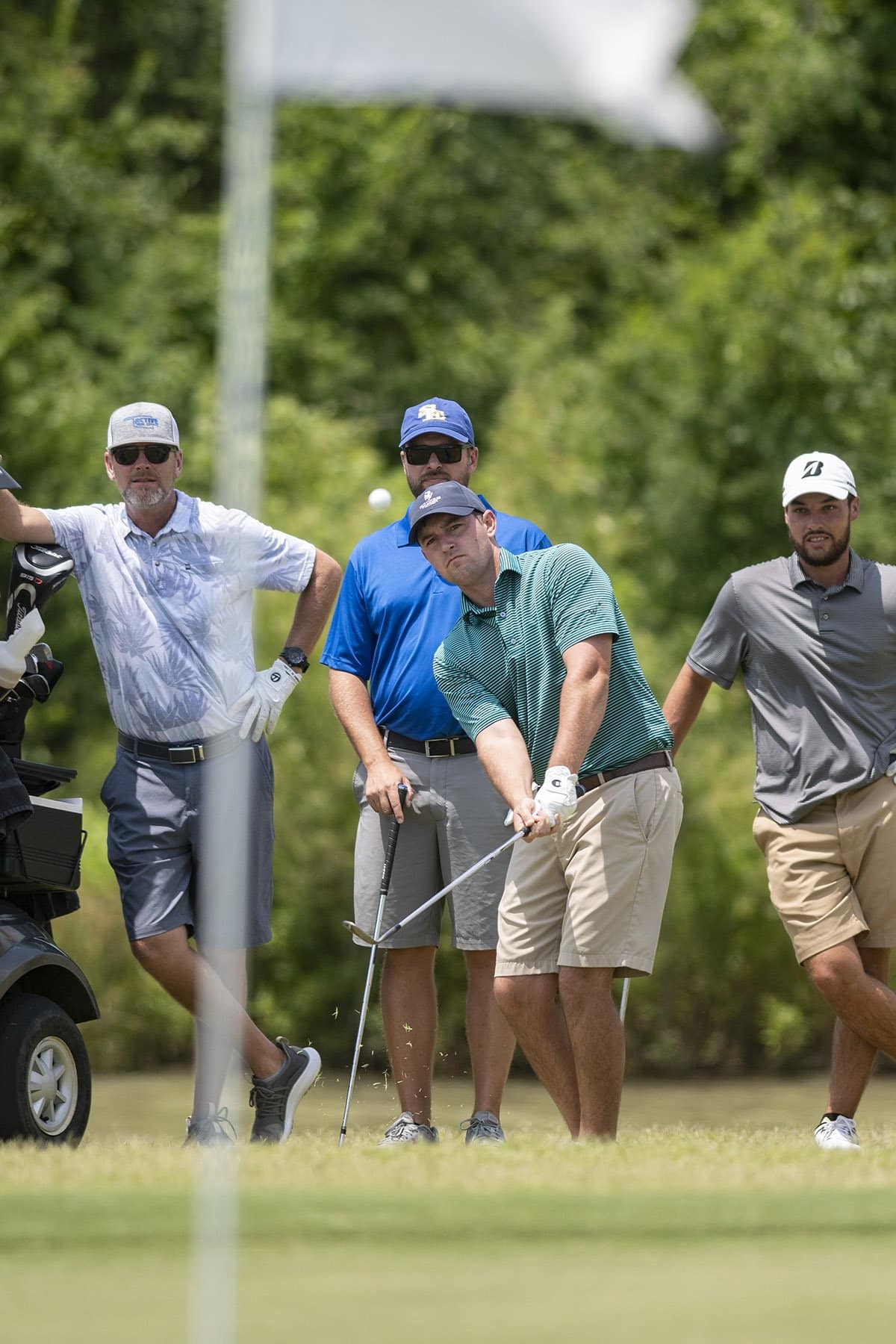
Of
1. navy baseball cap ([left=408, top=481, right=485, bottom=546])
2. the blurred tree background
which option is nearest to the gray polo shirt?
navy baseball cap ([left=408, top=481, right=485, bottom=546])

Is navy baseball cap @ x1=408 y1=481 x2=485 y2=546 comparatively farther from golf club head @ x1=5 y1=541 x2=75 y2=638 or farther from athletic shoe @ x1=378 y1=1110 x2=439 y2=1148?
athletic shoe @ x1=378 y1=1110 x2=439 y2=1148

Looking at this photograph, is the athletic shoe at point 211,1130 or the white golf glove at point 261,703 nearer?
the athletic shoe at point 211,1130

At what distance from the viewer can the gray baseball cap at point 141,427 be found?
6.14 m

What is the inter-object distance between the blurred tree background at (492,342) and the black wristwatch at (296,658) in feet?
29.9

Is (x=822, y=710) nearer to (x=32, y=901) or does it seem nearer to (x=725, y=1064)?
(x=32, y=901)

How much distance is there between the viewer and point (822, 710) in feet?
20.5

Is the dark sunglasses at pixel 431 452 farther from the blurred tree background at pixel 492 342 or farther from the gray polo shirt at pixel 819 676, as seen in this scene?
the blurred tree background at pixel 492 342

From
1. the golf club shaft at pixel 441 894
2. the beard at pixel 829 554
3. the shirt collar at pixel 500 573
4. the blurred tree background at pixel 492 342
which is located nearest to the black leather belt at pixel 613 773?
the golf club shaft at pixel 441 894

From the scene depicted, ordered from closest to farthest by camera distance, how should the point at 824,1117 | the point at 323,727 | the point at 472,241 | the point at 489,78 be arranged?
the point at 489,78 < the point at 824,1117 < the point at 323,727 < the point at 472,241

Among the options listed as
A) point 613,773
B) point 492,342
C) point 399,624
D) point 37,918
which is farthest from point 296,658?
point 492,342

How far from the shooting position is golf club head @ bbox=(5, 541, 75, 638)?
5.93 meters

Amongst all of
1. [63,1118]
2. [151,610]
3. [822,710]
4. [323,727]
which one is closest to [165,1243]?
[63,1118]

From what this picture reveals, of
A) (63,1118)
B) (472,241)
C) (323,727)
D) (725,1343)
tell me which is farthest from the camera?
(472,241)

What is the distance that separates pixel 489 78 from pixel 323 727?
12.3 metres
